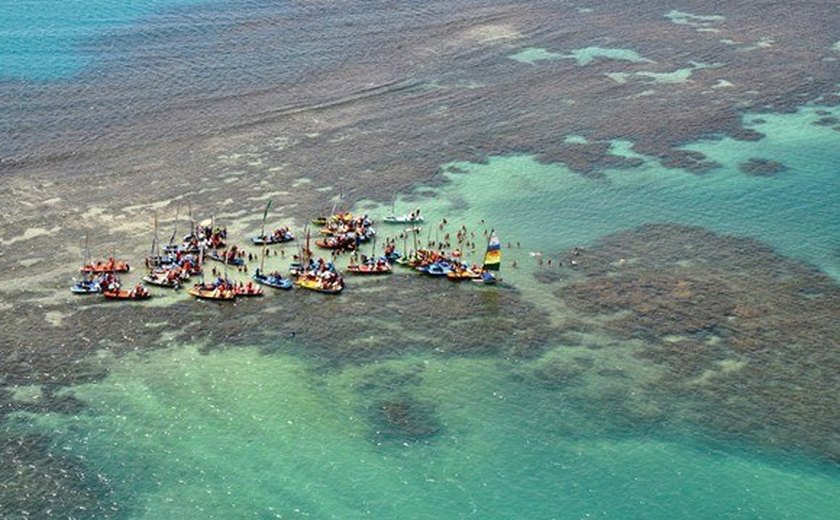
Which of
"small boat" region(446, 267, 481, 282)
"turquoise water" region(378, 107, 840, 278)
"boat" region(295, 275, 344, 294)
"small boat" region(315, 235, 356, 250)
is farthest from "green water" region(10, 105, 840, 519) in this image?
"turquoise water" region(378, 107, 840, 278)

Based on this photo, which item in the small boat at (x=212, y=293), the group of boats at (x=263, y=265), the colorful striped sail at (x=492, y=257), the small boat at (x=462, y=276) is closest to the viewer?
the small boat at (x=212, y=293)

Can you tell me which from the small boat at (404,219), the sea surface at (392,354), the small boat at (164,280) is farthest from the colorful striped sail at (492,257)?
the small boat at (164,280)

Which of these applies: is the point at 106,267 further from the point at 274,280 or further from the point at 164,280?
the point at 274,280

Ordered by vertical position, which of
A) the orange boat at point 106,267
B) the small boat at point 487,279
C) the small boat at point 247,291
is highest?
the orange boat at point 106,267

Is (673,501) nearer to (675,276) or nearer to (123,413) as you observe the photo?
(675,276)

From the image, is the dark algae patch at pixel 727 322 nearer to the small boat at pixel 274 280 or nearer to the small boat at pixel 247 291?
the small boat at pixel 274 280

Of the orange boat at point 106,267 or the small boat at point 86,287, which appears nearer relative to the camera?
the small boat at point 86,287
